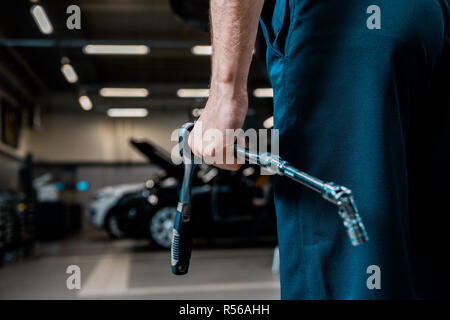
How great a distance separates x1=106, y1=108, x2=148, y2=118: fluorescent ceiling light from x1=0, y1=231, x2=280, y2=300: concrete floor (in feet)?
26.2

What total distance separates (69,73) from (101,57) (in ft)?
2.89

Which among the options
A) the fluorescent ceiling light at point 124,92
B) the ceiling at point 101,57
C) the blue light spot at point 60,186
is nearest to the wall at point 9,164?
the blue light spot at point 60,186

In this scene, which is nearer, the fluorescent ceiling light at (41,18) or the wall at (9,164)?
the fluorescent ceiling light at (41,18)

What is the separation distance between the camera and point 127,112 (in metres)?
12.6

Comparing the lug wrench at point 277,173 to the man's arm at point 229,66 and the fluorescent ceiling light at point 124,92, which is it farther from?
the fluorescent ceiling light at point 124,92

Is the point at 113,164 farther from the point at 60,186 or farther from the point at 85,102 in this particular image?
the point at 85,102

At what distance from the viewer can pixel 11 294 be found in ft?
9.18

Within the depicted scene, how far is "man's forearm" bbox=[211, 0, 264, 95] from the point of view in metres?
0.56

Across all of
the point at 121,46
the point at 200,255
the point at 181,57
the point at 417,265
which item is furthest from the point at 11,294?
the point at 181,57

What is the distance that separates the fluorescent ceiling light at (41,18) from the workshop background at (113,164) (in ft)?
0.10

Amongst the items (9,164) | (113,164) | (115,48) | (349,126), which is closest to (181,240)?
(349,126)

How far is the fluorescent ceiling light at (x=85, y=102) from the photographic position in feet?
38.0
